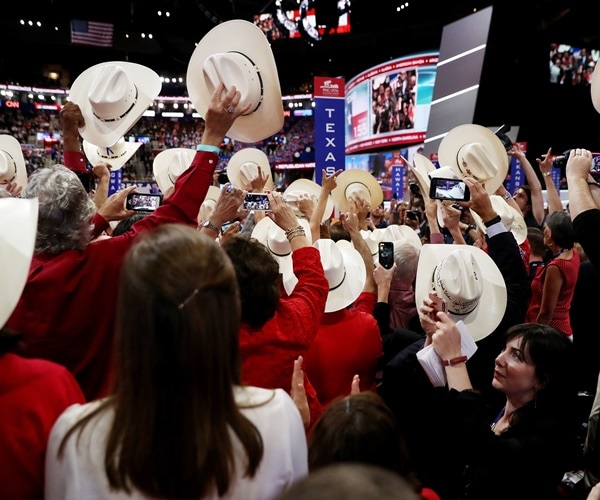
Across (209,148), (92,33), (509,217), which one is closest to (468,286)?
(209,148)

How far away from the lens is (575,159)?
82.4 inches

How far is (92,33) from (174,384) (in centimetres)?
2164

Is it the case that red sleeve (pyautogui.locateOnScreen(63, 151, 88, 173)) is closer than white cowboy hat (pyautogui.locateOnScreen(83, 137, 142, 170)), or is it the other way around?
red sleeve (pyautogui.locateOnScreen(63, 151, 88, 173))

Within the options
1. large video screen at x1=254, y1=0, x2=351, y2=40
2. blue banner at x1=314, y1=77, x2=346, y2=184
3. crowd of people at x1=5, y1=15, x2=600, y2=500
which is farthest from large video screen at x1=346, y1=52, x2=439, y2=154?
crowd of people at x1=5, y1=15, x2=600, y2=500

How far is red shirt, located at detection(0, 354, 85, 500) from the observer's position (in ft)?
3.22

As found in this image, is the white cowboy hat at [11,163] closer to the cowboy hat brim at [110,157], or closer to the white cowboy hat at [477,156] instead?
the cowboy hat brim at [110,157]

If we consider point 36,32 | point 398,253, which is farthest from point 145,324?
point 36,32

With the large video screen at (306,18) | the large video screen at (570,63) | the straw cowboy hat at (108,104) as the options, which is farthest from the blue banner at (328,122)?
the large video screen at (570,63)

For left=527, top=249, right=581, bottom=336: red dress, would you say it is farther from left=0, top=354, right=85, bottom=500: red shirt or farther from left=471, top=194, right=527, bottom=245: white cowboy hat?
left=0, top=354, right=85, bottom=500: red shirt

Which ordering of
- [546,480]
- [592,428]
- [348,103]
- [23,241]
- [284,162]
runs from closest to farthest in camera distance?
[23,241]
[546,480]
[592,428]
[348,103]
[284,162]

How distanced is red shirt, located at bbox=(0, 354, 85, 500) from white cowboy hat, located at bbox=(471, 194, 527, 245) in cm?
335

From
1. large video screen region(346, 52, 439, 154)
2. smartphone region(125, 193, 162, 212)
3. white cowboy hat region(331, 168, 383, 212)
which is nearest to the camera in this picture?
smartphone region(125, 193, 162, 212)

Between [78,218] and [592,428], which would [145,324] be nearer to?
[78,218]

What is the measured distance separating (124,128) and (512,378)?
210 cm
